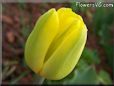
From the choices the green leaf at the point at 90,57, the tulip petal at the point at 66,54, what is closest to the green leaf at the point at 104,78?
the green leaf at the point at 90,57

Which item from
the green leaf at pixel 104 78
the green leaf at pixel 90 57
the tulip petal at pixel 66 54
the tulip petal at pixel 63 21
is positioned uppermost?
the tulip petal at pixel 63 21

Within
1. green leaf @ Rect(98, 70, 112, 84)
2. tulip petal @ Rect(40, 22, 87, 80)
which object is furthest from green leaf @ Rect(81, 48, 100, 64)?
tulip petal @ Rect(40, 22, 87, 80)

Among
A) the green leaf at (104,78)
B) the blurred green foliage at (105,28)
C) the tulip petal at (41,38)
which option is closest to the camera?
the tulip petal at (41,38)

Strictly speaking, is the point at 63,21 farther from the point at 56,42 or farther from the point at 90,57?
the point at 90,57

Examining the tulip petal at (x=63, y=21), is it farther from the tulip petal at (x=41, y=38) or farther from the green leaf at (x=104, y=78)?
the green leaf at (x=104, y=78)

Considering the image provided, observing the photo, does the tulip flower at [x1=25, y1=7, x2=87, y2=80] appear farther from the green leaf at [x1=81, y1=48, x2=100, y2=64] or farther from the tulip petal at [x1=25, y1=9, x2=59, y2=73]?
the green leaf at [x1=81, y1=48, x2=100, y2=64]

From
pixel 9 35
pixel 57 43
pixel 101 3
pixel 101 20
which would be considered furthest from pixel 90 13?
pixel 57 43

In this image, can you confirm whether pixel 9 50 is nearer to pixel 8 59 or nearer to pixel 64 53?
pixel 8 59
